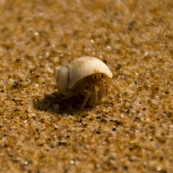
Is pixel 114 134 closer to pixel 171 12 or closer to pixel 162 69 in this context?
pixel 162 69

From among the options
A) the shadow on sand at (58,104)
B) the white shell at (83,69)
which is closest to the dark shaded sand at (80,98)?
the shadow on sand at (58,104)

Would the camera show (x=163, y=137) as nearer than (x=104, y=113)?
Yes

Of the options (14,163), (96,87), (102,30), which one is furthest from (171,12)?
(14,163)

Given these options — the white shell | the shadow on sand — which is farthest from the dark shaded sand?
the white shell

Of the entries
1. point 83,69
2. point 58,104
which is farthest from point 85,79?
point 58,104

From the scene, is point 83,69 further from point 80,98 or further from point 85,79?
point 80,98

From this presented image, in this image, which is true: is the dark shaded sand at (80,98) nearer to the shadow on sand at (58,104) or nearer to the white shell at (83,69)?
the shadow on sand at (58,104)
